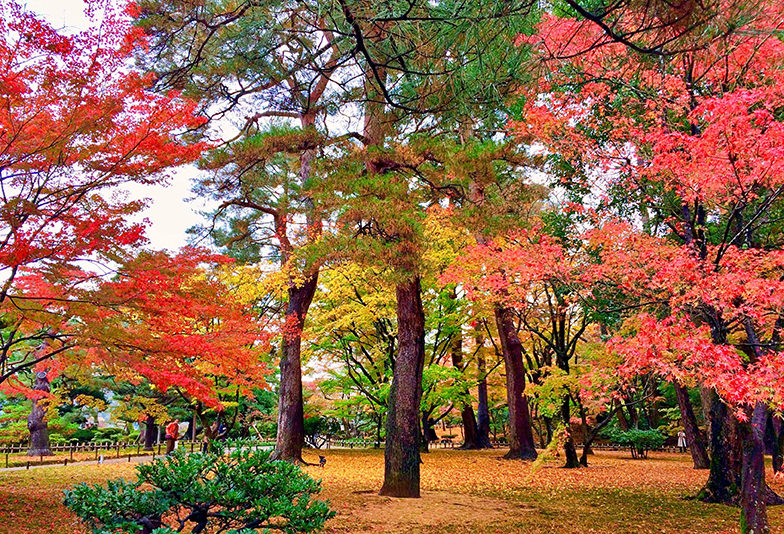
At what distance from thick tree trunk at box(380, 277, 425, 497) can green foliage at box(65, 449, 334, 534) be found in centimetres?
533

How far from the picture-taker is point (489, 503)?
8.46 m

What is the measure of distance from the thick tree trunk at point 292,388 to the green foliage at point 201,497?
9.96 metres

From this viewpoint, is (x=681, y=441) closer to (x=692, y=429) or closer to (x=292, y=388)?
(x=692, y=429)

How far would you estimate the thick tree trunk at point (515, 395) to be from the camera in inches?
638

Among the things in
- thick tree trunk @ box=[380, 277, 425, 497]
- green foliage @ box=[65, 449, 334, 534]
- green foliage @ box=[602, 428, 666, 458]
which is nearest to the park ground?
thick tree trunk @ box=[380, 277, 425, 497]

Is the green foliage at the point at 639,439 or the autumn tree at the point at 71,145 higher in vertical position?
the autumn tree at the point at 71,145

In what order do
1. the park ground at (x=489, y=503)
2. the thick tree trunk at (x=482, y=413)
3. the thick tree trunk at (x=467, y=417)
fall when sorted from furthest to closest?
the thick tree trunk at (x=482, y=413) < the thick tree trunk at (x=467, y=417) < the park ground at (x=489, y=503)

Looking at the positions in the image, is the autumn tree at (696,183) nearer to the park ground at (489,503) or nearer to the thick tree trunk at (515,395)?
the park ground at (489,503)

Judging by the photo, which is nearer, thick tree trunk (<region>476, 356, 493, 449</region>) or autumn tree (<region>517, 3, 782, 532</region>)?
autumn tree (<region>517, 3, 782, 532</region>)

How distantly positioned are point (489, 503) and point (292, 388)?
23.3ft

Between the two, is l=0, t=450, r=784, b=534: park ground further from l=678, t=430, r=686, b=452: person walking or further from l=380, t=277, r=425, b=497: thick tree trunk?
l=678, t=430, r=686, b=452: person walking

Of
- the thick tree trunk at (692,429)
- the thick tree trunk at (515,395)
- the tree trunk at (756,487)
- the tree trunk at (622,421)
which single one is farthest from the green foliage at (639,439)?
the tree trunk at (756,487)

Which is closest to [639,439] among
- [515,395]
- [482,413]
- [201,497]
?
[482,413]

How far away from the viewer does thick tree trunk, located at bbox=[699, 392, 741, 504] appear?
849 centimetres
